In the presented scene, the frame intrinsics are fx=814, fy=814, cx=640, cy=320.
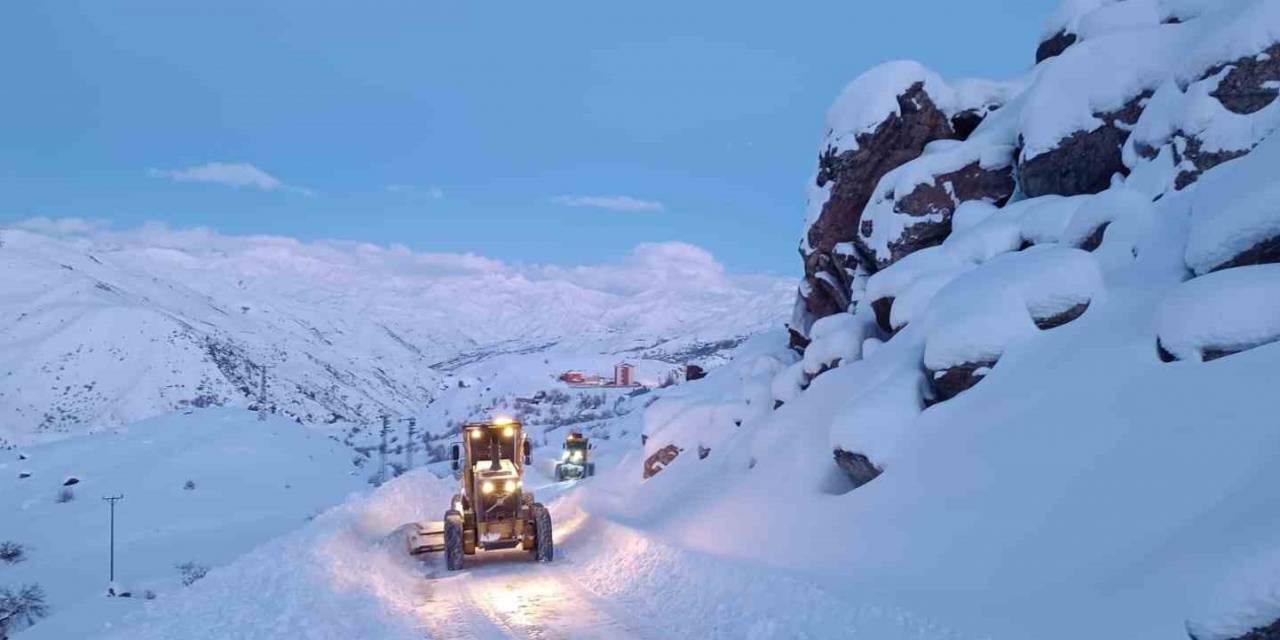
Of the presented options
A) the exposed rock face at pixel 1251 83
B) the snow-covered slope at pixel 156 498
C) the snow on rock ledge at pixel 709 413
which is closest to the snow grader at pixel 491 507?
the snow on rock ledge at pixel 709 413

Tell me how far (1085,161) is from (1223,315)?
343 inches

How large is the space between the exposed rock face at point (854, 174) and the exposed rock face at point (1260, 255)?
12.2 m

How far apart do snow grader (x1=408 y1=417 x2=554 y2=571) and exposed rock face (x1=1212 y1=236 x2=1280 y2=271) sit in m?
13.2

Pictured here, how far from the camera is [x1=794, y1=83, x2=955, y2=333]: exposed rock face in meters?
22.7

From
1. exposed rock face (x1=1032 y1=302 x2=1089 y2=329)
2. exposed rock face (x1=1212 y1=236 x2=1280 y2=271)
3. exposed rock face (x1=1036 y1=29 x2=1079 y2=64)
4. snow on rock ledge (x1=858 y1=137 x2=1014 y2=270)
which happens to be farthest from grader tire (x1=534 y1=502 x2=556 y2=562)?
exposed rock face (x1=1036 y1=29 x2=1079 y2=64)

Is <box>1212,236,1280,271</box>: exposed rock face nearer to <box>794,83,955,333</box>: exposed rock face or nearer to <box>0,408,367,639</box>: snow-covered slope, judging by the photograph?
<box>794,83,955,333</box>: exposed rock face

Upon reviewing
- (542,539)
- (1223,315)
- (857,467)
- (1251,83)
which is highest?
(1251,83)

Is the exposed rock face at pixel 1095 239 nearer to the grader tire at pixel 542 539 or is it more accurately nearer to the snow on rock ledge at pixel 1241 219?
the snow on rock ledge at pixel 1241 219

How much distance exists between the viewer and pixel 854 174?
23312 millimetres

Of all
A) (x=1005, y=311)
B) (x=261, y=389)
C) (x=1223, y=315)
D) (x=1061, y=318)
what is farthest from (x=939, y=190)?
(x=261, y=389)

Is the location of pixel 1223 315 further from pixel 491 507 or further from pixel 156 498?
pixel 156 498

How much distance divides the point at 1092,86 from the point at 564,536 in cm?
1646

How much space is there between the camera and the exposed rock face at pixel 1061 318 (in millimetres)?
13250

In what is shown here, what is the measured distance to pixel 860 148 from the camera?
23000 mm
